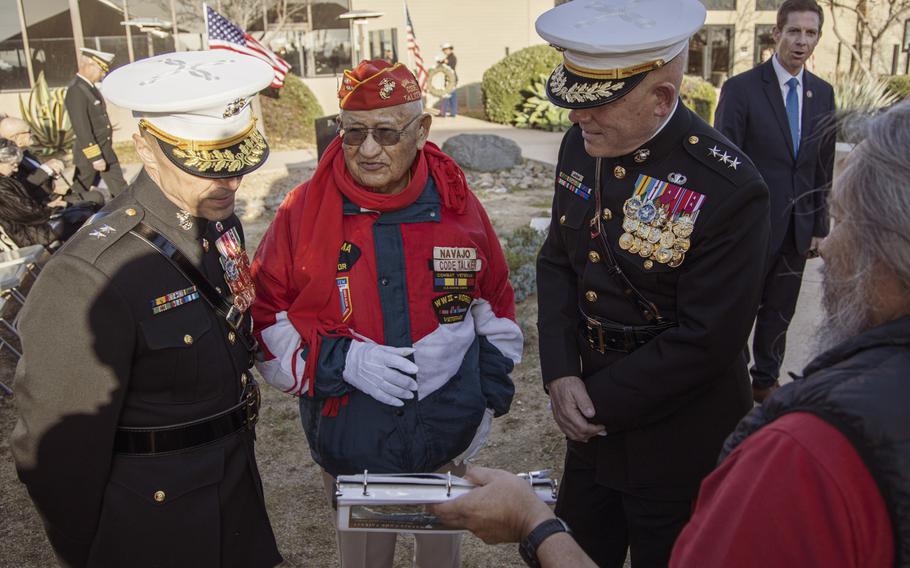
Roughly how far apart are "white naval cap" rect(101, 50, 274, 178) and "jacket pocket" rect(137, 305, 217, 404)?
41cm

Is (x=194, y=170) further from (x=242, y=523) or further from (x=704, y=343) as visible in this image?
→ (x=704, y=343)

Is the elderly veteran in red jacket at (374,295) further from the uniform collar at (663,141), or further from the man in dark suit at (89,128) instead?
the man in dark suit at (89,128)

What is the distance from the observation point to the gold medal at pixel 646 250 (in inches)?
91.2

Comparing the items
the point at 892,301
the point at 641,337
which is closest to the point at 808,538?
the point at 892,301

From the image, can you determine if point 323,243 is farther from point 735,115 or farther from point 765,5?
point 765,5

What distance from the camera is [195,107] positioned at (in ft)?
6.86

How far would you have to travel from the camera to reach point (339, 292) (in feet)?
8.40

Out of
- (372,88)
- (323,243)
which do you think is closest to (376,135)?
(372,88)

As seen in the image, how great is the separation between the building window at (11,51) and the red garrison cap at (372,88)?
15.8m

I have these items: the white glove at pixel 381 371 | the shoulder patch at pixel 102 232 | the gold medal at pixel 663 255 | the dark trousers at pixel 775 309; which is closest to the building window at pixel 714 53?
the dark trousers at pixel 775 309

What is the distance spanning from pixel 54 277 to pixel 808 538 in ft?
5.84

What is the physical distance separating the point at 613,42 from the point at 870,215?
3.66 feet

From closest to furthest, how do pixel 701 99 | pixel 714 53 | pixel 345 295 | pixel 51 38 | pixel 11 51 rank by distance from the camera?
pixel 345 295, pixel 701 99, pixel 11 51, pixel 51 38, pixel 714 53

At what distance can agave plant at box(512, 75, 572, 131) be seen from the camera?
17.2m
